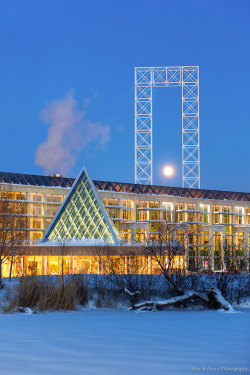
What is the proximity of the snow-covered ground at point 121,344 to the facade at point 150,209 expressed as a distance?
62.9 m

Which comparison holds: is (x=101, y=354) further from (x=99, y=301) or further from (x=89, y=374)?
(x=99, y=301)

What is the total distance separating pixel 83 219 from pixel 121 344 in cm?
5710

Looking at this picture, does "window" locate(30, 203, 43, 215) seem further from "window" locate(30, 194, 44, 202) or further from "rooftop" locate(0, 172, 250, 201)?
"rooftop" locate(0, 172, 250, 201)

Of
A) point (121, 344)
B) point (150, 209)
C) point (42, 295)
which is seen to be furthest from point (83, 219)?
point (121, 344)

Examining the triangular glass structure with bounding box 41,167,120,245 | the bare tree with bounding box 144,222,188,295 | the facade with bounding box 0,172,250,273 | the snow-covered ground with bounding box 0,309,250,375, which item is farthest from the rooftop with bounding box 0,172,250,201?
the snow-covered ground with bounding box 0,309,250,375

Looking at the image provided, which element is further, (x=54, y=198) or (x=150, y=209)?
(x=150, y=209)

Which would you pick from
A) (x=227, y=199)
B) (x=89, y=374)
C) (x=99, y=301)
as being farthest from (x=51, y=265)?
(x=89, y=374)

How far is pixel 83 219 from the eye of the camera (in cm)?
7594

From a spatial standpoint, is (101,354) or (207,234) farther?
(207,234)

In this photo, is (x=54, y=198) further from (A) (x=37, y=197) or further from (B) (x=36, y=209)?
(B) (x=36, y=209)

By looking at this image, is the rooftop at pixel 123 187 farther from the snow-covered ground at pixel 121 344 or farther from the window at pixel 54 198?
the snow-covered ground at pixel 121 344

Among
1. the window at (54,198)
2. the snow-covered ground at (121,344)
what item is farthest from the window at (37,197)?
the snow-covered ground at (121,344)

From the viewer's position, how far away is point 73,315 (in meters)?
28.3

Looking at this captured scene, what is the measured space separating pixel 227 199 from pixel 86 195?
56.4 meters
